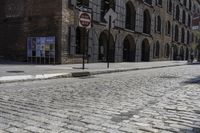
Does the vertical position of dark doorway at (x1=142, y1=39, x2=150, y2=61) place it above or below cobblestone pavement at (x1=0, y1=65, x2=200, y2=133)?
above

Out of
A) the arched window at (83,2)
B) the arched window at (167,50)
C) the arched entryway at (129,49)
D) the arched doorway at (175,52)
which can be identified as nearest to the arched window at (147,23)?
the arched entryway at (129,49)

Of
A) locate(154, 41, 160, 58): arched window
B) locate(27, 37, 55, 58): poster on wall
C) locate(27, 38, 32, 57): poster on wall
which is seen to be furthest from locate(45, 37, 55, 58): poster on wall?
locate(154, 41, 160, 58): arched window

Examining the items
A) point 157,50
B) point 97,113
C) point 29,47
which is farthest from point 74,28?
point 157,50

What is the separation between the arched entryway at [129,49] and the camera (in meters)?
35.9

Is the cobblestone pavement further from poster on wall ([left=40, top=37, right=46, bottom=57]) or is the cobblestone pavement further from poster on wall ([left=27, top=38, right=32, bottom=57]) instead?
poster on wall ([left=27, top=38, right=32, bottom=57])

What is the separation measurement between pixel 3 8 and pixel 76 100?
21.9m

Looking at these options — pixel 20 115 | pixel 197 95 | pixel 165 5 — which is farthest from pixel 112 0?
pixel 20 115

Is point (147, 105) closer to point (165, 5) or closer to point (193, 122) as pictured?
point (193, 122)

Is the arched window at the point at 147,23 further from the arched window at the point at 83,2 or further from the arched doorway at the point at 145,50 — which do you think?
the arched window at the point at 83,2

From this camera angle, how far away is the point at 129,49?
3644 centimetres

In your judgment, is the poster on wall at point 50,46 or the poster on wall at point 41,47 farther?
the poster on wall at point 41,47

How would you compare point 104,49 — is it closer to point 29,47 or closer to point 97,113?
point 29,47

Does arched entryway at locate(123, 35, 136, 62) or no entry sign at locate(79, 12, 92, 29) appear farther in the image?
arched entryway at locate(123, 35, 136, 62)

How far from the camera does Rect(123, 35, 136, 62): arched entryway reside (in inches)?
1412
